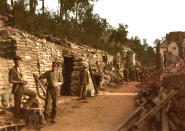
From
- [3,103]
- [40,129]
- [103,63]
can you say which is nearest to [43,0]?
[103,63]

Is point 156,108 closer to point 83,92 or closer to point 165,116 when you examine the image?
point 165,116

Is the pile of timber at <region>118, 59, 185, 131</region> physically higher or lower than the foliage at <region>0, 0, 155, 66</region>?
lower

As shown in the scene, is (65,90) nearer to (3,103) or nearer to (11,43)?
(11,43)

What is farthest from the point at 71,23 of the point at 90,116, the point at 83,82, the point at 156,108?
the point at 156,108

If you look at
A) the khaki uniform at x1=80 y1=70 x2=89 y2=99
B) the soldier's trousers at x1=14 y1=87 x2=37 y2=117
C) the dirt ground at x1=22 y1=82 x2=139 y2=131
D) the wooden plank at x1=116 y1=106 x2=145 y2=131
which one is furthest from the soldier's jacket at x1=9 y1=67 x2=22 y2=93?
the khaki uniform at x1=80 y1=70 x2=89 y2=99

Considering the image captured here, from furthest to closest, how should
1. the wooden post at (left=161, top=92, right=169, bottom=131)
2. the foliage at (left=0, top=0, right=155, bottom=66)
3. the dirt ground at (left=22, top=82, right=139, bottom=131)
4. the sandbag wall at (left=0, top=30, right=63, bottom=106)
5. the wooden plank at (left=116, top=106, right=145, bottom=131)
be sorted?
the foliage at (left=0, top=0, right=155, bottom=66), the sandbag wall at (left=0, top=30, right=63, bottom=106), the dirt ground at (left=22, top=82, right=139, bottom=131), the wooden plank at (left=116, top=106, right=145, bottom=131), the wooden post at (left=161, top=92, right=169, bottom=131)

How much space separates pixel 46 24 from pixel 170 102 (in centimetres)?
1541

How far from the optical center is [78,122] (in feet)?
20.8

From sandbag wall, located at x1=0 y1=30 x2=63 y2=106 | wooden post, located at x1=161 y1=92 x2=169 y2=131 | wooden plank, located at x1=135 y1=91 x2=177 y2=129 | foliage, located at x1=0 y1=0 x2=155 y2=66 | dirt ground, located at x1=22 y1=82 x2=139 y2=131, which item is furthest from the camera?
foliage, located at x1=0 y1=0 x2=155 y2=66

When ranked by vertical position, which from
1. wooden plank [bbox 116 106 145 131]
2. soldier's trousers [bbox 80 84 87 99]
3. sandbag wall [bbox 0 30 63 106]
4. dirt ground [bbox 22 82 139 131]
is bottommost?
dirt ground [bbox 22 82 139 131]

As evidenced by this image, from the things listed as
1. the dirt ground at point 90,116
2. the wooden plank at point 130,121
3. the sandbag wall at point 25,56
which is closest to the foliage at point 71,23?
the sandbag wall at point 25,56

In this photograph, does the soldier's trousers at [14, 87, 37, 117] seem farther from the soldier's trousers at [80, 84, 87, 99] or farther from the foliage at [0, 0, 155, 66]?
the foliage at [0, 0, 155, 66]

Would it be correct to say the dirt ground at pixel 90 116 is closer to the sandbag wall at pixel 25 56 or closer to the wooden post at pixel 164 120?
Result: the wooden post at pixel 164 120

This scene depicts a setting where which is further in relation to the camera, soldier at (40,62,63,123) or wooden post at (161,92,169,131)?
soldier at (40,62,63,123)
